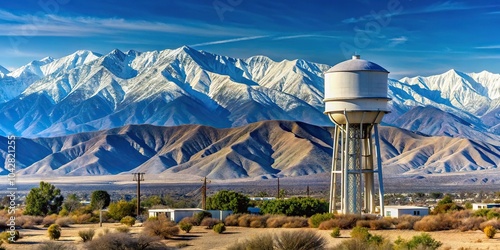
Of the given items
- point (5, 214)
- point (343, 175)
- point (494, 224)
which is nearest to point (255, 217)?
point (343, 175)

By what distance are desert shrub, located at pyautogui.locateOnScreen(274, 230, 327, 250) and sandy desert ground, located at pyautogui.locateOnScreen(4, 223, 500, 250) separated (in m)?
6.23

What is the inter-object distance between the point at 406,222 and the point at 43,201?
4226 centimetres

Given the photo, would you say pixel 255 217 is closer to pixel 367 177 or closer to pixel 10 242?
pixel 367 177

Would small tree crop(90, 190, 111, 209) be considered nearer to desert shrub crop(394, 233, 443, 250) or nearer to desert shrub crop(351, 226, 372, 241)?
desert shrub crop(351, 226, 372, 241)

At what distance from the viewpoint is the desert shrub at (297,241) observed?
135ft

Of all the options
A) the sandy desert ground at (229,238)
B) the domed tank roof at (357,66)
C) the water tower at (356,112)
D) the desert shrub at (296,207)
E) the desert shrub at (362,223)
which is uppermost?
the domed tank roof at (357,66)

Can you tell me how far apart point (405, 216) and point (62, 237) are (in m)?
24.1

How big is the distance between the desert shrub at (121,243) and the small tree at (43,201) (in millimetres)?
44664

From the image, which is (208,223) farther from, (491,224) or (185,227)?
(491,224)

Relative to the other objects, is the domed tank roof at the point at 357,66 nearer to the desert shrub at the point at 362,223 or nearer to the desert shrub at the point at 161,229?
the desert shrub at the point at 362,223

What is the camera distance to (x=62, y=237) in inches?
2373

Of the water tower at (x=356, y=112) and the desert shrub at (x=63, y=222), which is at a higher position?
the water tower at (x=356, y=112)

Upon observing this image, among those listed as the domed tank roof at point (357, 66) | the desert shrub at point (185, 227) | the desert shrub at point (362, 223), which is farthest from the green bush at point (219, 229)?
the domed tank roof at point (357, 66)

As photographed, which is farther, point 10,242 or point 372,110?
point 372,110
